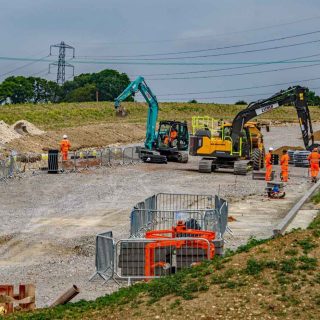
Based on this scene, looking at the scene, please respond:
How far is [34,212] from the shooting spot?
27.2 metres

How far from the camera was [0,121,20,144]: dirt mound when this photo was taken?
170 ft

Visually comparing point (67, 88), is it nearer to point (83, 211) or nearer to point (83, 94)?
point (83, 94)

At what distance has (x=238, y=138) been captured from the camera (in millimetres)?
41062

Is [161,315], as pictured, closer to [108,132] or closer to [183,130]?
[183,130]

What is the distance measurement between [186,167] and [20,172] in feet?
33.9

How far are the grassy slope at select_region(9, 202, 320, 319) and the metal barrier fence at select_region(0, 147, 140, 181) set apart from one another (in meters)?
24.8

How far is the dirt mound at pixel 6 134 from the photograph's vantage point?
51709 millimetres

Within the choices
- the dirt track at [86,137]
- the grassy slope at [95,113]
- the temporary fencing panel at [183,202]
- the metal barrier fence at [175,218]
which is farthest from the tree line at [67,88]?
the metal barrier fence at [175,218]

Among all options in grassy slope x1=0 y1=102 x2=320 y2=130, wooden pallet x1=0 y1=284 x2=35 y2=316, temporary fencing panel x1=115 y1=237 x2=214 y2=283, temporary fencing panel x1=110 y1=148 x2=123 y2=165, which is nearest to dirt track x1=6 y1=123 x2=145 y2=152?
grassy slope x1=0 y1=102 x2=320 y2=130

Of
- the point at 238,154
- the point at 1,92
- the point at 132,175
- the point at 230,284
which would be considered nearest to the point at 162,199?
the point at 132,175

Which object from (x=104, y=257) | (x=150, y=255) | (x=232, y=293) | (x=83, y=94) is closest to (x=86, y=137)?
(x=104, y=257)

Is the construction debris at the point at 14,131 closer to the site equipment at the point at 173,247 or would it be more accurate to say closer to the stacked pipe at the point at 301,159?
the stacked pipe at the point at 301,159

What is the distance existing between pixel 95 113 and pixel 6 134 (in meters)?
40.8

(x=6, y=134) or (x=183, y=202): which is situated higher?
(x=6, y=134)
